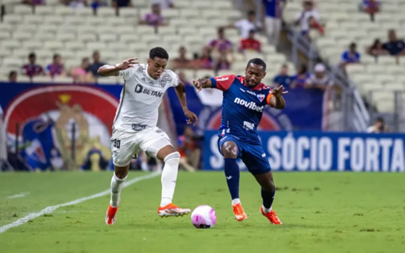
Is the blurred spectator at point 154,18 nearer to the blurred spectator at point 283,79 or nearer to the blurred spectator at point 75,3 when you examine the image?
the blurred spectator at point 75,3

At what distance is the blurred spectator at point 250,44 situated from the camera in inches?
1006

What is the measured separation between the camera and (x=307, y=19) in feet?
88.1

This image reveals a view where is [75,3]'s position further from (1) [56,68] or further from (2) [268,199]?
(2) [268,199]

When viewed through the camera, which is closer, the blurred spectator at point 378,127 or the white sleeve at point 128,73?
the white sleeve at point 128,73

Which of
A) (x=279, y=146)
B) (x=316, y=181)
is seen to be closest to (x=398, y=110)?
(x=279, y=146)

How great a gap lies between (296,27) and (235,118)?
17.8 m

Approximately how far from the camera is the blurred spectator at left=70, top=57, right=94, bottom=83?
2247 centimetres

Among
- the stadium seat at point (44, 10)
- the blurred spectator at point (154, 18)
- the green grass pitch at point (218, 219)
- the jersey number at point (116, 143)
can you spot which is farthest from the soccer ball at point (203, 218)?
the stadium seat at point (44, 10)

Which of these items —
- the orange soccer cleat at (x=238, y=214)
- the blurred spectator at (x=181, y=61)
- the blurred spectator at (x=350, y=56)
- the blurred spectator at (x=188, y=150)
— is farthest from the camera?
the blurred spectator at (x=350, y=56)

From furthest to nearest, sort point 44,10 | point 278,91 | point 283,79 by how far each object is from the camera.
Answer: point 44,10, point 283,79, point 278,91

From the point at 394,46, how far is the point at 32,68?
1170 cm

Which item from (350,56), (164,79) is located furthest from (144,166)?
(164,79)

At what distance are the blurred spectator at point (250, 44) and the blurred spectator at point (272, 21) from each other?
136 cm

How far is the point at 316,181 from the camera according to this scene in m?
18.1
